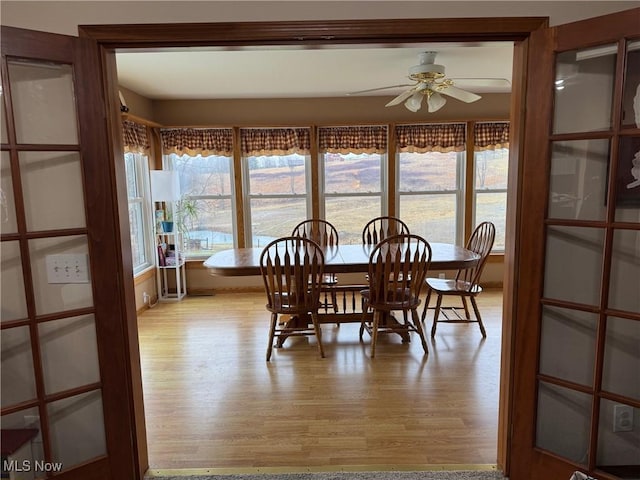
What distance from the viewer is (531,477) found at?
1896mm

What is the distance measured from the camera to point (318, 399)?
2.71 m

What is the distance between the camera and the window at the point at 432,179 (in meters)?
5.19

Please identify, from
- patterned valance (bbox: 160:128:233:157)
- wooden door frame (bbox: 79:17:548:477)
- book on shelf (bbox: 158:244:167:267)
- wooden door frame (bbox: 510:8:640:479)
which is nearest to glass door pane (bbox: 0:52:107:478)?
wooden door frame (bbox: 79:17:548:477)

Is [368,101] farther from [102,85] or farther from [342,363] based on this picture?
[102,85]

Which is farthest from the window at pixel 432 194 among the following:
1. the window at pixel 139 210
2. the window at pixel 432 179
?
the window at pixel 139 210

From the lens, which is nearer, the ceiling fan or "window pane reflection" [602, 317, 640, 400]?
"window pane reflection" [602, 317, 640, 400]

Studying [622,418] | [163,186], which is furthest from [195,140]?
[622,418]

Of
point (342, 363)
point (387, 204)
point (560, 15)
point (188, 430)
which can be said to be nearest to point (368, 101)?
point (387, 204)

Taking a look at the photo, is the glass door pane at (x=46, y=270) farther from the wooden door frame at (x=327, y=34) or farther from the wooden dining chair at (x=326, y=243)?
the wooden dining chair at (x=326, y=243)

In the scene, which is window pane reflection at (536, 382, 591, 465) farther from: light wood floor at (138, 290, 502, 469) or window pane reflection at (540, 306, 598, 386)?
light wood floor at (138, 290, 502, 469)

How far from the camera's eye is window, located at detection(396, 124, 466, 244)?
17.0 ft

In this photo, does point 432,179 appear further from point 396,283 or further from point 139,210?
point 139,210

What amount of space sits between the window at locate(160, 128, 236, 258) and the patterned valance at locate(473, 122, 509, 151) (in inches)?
119

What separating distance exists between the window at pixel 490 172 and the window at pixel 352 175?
1.17 m
